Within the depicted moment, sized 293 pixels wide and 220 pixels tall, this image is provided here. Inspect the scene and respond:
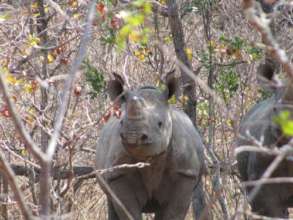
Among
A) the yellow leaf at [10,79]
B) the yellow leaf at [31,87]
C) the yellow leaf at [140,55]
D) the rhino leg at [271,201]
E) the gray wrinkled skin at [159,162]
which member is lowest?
the rhino leg at [271,201]

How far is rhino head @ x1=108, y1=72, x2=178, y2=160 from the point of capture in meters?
6.57

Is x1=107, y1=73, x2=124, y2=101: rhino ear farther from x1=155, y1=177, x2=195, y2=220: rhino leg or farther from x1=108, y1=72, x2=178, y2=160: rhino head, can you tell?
x1=155, y1=177, x2=195, y2=220: rhino leg

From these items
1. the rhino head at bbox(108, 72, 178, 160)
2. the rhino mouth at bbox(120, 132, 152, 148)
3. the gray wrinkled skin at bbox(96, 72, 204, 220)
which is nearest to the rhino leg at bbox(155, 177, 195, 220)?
the gray wrinkled skin at bbox(96, 72, 204, 220)

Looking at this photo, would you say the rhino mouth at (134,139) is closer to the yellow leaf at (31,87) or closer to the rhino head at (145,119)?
the rhino head at (145,119)

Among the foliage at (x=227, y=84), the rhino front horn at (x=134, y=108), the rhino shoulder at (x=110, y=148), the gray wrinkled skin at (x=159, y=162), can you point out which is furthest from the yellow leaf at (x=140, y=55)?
the rhino front horn at (x=134, y=108)

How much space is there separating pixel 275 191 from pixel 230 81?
1.82m

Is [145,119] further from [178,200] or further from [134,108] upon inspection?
[178,200]

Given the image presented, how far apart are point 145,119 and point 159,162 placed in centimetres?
84

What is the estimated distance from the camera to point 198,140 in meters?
8.27

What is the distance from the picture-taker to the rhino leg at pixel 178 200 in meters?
7.74

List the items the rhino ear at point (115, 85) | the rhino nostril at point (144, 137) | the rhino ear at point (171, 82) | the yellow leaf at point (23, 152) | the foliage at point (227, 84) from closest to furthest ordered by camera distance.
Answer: the rhino nostril at point (144, 137), the rhino ear at point (115, 85), the rhino ear at point (171, 82), the yellow leaf at point (23, 152), the foliage at point (227, 84)

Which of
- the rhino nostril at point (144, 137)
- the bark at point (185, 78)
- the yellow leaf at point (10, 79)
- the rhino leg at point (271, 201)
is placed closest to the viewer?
the yellow leaf at point (10, 79)

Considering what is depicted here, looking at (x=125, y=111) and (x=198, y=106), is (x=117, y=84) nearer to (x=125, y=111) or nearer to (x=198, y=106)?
(x=125, y=111)

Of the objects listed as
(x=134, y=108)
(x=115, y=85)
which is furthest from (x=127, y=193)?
(x=134, y=108)
